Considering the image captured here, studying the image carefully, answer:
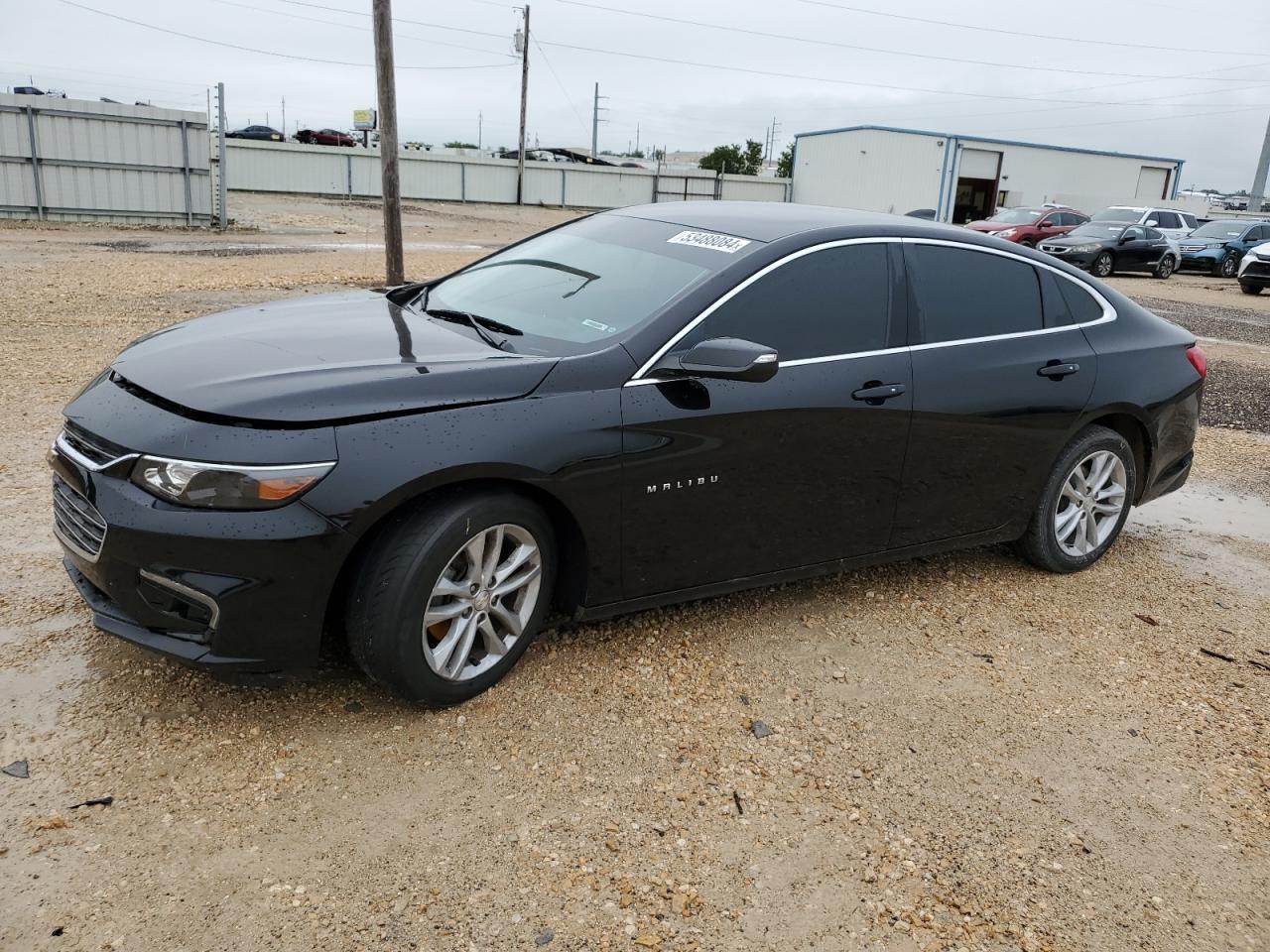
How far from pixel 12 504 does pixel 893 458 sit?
4116 mm

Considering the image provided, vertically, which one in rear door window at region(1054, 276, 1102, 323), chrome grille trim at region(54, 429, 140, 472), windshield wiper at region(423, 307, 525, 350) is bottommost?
chrome grille trim at region(54, 429, 140, 472)

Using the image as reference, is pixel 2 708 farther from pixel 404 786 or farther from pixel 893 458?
pixel 893 458

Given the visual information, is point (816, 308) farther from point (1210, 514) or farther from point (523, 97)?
point (523, 97)

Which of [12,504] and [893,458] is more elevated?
[893,458]

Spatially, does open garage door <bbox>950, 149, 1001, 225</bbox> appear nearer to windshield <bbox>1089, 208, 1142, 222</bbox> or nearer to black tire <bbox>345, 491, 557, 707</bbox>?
windshield <bbox>1089, 208, 1142, 222</bbox>

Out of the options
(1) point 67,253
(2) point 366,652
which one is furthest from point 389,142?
(2) point 366,652

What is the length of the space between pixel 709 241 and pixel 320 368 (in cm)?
165

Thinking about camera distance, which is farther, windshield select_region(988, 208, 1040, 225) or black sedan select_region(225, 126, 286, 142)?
black sedan select_region(225, 126, 286, 142)

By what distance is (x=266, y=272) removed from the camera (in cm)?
1515

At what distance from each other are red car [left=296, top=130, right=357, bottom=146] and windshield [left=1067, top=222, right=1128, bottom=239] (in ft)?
115

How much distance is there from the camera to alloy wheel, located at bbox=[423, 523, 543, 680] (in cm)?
322

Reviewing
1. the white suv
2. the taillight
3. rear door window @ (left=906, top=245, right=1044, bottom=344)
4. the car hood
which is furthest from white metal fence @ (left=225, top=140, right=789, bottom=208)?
the car hood

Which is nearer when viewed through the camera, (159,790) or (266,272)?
(159,790)

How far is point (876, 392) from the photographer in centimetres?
402
